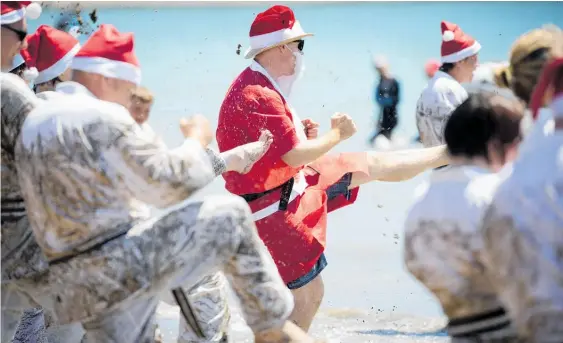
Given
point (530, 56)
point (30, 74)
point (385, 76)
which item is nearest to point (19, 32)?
point (30, 74)

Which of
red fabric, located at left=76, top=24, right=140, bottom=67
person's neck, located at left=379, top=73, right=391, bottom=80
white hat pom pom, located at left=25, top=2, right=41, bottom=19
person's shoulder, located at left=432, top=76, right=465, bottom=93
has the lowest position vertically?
person's neck, located at left=379, top=73, right=391, bottom=80

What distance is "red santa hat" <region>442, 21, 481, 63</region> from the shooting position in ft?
22.8

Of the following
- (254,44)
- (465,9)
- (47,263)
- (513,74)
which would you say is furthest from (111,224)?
(465,9)

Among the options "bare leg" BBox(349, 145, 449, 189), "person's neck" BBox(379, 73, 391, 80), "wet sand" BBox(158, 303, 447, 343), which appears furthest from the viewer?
"person's neck" BBox(379, 73, 391, 80)

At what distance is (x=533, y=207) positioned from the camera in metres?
2.84

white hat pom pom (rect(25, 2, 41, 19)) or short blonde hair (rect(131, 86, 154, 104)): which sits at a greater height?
white hat pom pom (rect(25, 2, 41, 19))

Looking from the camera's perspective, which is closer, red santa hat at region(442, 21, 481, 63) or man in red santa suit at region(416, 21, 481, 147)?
man in red santa suit at region(416, 21, 481, 147)

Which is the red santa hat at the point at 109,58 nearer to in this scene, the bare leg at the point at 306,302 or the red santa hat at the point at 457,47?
the bare leg at the point at 306,302

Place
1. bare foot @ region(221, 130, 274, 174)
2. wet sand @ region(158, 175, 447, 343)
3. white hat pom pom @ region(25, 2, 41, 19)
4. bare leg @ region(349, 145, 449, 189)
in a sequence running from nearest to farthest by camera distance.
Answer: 1. white hat pom pom @ region(25, 2, 41, 19)
2. bare foot @ region(221, 130, 274, 174)
3. bare leg @ region(349, 145, 449, 189)
4. wet sand @ region(158, 175, 447, 343)


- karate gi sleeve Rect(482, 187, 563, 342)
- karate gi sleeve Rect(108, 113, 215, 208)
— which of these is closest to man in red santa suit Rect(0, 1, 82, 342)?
karate gi sleeve Rect(108, 113, 215, 208)

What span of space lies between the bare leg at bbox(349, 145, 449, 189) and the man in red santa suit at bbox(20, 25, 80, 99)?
1674mm

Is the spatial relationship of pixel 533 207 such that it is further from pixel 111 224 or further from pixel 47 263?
pixel 47 263

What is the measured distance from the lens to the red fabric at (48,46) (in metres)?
5.14

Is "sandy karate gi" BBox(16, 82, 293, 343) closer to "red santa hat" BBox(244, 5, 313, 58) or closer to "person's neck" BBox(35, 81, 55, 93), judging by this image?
"person's neck" BBox(35, 81, 55, 93)
